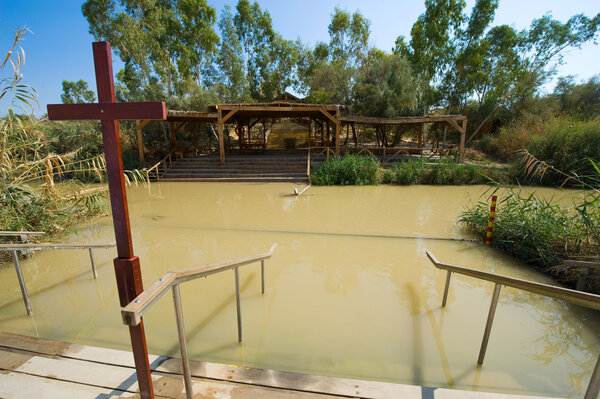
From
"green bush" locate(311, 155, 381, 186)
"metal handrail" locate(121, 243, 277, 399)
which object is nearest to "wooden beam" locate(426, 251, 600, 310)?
"metal handrail" locate(121, 243, 277, 399)

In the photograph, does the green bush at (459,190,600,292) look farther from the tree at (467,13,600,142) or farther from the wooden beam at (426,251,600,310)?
the tree at (467,13,600,142)

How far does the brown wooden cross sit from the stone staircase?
39.0 feet

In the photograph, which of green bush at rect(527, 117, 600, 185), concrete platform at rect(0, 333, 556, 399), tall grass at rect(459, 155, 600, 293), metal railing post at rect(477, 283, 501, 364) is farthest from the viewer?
green bush at rect(527, 117, 600, 185)

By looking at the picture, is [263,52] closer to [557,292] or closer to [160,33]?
[160,33]

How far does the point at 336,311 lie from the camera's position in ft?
12.0

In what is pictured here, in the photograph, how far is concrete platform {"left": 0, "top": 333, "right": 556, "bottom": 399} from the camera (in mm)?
1814

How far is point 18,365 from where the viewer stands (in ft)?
6.84

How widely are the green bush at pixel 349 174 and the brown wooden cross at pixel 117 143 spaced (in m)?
11.5

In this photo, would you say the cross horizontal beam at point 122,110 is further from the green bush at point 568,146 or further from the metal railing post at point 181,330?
the green bush at point 568,146

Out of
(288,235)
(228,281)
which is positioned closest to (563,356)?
(228,281)

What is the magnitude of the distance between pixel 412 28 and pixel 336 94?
725cm

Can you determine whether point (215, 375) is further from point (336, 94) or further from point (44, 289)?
point (336, 94)

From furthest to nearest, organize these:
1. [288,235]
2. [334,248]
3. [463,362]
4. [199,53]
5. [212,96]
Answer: [199,53]
[212,96]
[288,235]
[334,248]
[463,362]

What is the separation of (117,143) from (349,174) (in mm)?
12039
